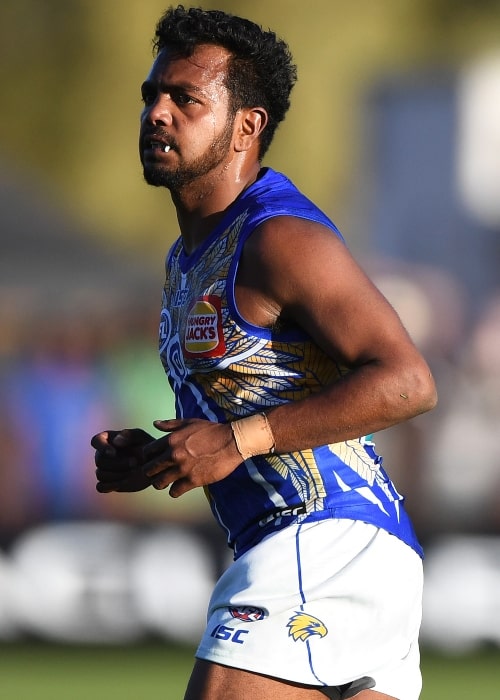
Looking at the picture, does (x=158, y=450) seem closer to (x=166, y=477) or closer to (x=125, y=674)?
(x=166, y=477)

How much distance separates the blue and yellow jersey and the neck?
201 mm

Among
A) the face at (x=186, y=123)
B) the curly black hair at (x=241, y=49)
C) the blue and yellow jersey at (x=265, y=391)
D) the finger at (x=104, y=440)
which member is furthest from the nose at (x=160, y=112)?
the finger at (x=104, y=440)

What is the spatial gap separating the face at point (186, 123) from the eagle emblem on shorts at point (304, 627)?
1.32 metres

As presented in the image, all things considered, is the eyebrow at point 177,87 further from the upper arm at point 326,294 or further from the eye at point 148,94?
the upper arm at point 326,294

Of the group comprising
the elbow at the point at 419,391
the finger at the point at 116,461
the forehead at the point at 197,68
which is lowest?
the finger at the point at 116,461

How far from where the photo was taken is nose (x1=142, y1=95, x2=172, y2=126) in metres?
4.02

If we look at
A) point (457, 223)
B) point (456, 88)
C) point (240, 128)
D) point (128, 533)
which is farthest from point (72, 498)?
point (456, 88)

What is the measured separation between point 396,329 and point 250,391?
487 mm

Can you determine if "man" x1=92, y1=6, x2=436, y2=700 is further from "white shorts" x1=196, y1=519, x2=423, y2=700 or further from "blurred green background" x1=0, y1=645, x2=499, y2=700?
"blurred green background" x1=0, y1=645, x2=499, y2=700

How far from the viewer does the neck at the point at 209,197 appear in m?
4.11

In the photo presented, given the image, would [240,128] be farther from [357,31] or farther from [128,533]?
[357,31]

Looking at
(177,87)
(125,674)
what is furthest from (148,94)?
(125,674)

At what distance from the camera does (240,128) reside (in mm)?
4160

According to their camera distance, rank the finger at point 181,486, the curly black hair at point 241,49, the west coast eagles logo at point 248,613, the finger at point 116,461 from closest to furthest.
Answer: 1. the finger at point 181,486
2. the west coast eagles logo at point 248,613
3. the finger at point 116,461
4. the curly black hair at point 241,49
